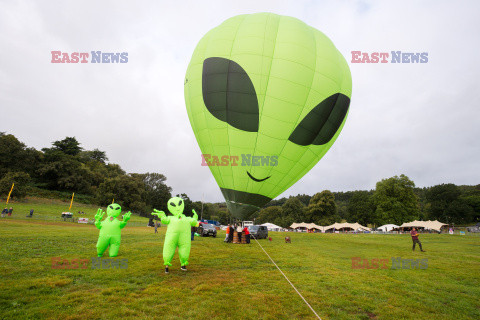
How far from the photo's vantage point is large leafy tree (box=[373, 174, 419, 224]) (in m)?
46.8

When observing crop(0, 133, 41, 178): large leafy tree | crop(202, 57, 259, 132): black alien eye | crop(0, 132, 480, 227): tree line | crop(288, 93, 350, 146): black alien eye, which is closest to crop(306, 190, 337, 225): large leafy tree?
crop(0, 132, 480, 227): tree line

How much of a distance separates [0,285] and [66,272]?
4.14 feet

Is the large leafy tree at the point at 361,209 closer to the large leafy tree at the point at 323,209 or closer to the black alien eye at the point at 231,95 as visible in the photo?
the large leafy tree at the point at 323,209

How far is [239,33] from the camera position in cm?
989

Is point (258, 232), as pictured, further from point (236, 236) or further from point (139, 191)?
point (139, 191)

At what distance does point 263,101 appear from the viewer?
9.04 meters

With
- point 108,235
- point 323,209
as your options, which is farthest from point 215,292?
point 323,209

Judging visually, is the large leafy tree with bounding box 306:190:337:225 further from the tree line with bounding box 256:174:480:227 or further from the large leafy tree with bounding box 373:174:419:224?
the large leafy tree with bounding box 373:174:419:224

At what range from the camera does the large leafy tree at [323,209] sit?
203 ft

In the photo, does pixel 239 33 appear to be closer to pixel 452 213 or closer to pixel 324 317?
pixel 324 317

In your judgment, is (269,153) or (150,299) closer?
(150,299)

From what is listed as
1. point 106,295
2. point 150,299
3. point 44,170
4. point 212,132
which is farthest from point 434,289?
point 44,170

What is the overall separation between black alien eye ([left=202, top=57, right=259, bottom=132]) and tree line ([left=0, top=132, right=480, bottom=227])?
37.9 metres

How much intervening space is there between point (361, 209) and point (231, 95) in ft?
230
